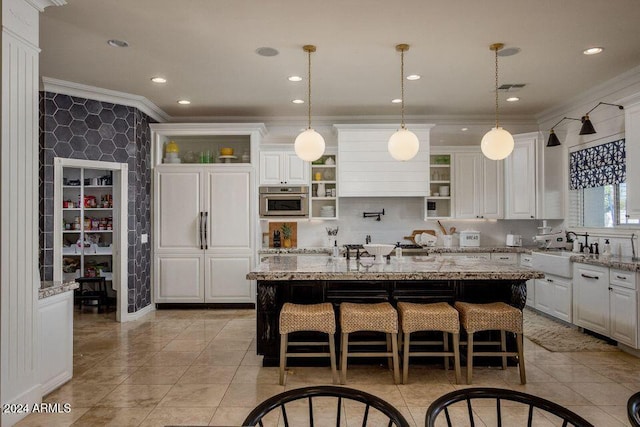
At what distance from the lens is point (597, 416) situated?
279 centimetres

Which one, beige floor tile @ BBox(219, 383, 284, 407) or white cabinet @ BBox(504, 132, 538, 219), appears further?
white cabinet @ BBox(504, 132, 538, 219)

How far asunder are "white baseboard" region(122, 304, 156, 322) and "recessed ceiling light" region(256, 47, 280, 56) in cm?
362

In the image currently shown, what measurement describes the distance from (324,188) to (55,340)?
4.04 m

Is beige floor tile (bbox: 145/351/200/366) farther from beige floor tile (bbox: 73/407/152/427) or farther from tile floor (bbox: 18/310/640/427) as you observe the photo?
beige floor tile (bbox: 73/407/152/427)

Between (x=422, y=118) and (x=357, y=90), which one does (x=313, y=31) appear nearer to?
(x=357, y=90)

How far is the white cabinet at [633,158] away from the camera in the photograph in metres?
4.10

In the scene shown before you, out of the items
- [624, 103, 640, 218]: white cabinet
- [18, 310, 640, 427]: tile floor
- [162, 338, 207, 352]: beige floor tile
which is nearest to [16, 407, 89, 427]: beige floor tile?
[18, 310, 640, 427]: tile floor

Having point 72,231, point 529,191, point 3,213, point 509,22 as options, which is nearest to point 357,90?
point 509,22

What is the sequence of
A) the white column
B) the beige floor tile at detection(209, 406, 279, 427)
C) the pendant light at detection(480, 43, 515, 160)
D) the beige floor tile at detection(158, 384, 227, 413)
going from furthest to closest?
the pendant light at detection(480, 43, 515, 160) < the beige floor tile at detection(158, 384, 227, 413) < the beige floor tile at detection(209, 406, 279, 427) < the white column

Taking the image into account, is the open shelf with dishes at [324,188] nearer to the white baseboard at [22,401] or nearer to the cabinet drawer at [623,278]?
the cabinet drawer at [623,278]

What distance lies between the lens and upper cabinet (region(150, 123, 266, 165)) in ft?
19.8

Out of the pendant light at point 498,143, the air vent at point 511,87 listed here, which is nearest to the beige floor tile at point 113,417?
the pendant light at point 498,143

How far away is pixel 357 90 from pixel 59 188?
3.66 metres

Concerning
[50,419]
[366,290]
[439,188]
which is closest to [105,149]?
[50,419]
